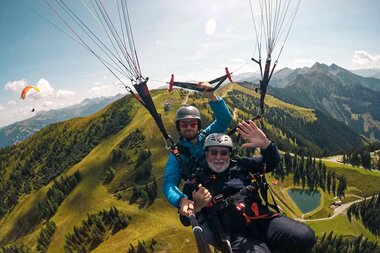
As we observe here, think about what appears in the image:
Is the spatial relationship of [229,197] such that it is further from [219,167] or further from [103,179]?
→ [103,179]

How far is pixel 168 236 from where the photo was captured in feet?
144

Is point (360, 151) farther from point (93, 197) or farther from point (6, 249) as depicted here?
point (6, 249)

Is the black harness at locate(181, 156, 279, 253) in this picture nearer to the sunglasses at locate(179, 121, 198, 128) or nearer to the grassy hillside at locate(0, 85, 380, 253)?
the sunglasses at locate(179, 121, 198, 128)

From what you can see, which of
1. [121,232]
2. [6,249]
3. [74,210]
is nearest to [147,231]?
[121,232]

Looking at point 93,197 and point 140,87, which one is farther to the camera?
point 93,197

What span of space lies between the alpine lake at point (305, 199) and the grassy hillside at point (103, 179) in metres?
3.74

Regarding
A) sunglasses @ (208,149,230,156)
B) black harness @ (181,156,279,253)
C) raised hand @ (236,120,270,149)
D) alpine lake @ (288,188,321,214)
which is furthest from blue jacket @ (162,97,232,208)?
alpine lake @ (288,188,321,214)

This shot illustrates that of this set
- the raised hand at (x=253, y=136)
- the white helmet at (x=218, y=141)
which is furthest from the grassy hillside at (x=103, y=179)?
the raised hand at (x=253, y=136)

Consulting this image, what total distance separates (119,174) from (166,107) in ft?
177

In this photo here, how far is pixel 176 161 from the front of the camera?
31.6ft

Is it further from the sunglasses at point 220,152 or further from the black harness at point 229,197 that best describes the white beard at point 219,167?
the sunglasses at point 220,152

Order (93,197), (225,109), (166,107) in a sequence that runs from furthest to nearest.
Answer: (166,107) < (93,197) < (225,109)

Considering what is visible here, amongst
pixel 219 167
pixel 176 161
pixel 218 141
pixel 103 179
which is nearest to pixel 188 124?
pixel 176 161

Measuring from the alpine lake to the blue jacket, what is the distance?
92259 mm
